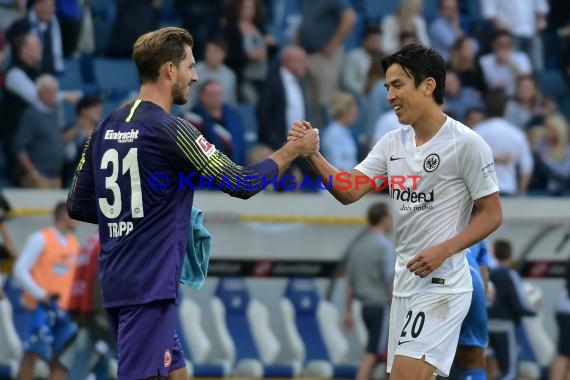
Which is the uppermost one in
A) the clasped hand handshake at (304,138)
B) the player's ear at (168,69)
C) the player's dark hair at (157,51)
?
the player's dark hair at (157,51)

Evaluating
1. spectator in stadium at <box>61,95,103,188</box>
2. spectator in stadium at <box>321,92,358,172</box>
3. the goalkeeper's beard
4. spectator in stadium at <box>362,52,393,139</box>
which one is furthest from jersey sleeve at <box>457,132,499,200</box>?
spectator in stadium at <box>362,52,393,139</box>

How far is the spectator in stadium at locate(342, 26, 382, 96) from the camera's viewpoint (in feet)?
58.1

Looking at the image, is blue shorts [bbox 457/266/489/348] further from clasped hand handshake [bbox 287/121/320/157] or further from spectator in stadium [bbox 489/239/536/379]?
spectator in stadium [bbox 489/239/536/379]

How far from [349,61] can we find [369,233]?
11.4 ft

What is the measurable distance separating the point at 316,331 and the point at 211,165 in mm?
8175

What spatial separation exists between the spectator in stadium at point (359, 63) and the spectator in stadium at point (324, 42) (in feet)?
0.36

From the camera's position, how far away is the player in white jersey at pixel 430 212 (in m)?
8.33

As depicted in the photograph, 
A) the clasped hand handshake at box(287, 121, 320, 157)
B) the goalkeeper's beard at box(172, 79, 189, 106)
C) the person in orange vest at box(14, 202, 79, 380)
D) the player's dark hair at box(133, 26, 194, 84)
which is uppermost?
the player's dark hair at box(133, 26, 194, 84)

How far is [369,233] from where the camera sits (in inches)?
589

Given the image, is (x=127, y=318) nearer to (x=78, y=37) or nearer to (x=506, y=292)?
(x=506, y=292)

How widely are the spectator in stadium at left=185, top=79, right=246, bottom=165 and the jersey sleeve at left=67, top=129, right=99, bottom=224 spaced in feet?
23.8

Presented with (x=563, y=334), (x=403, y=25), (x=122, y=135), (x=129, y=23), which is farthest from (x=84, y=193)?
(x=403, y=25)

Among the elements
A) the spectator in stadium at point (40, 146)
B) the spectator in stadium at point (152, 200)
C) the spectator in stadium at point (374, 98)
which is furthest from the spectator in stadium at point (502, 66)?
the spectator in stadium at point (152, 200)
